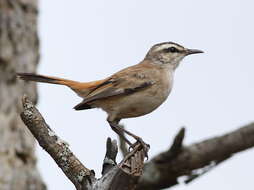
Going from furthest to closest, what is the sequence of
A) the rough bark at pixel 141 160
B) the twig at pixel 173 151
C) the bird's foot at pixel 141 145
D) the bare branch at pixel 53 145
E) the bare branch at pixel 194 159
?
the bare branch at pixel 194 159 < the twig at pixel 173 151 < the bird's foot at pixel 141 145 < the bare branch at pixel 53 145 < the rough bark at pixel 141 160

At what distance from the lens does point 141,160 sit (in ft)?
18.3

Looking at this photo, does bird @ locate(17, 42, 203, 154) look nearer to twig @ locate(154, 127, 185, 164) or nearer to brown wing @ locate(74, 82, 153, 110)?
brown wing @ locate(74, 82, 153, 110)

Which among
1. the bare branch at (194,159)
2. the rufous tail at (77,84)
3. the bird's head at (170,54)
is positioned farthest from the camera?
the bird's head at (170,54)

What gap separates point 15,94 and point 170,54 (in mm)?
2137

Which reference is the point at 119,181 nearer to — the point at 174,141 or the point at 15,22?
the point at 174,141

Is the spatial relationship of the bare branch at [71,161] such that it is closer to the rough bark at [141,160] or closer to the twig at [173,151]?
the rough bark at [141,160]

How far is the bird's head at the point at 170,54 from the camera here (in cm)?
867

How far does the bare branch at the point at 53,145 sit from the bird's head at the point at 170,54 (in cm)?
342

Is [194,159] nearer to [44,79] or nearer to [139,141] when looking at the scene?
[139,141]

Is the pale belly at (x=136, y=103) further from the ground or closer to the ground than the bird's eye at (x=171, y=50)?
closer to the ground

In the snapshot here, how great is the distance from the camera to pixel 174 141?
703cm

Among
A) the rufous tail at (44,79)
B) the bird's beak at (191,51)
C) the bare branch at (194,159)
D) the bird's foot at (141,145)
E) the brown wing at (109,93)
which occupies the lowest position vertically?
the bare branch at (194,159)

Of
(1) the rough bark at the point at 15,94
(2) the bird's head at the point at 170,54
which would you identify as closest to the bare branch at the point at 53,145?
(1) the rough bark at the point at 15,94

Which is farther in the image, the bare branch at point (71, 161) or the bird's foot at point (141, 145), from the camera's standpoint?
the bird's foot at point (141, 145)
